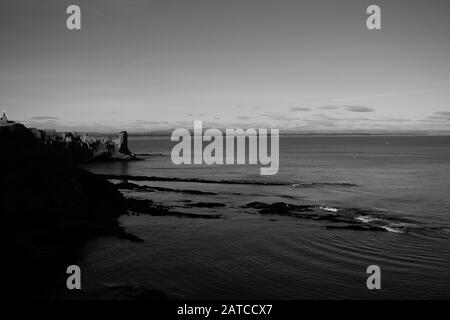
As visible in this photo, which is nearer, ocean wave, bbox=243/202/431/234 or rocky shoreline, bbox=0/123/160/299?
rocky shoreline, bbox=0/123/160/299

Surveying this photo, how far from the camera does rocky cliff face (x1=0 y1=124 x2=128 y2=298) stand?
694 inches

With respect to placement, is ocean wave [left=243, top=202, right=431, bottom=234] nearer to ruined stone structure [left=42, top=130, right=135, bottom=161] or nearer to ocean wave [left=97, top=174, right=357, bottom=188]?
ocean wave [left=97, top=174, right=357, bottom=188]

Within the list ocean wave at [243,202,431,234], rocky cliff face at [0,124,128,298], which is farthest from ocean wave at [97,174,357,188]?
rocky cliff face at [0,124,128,298]

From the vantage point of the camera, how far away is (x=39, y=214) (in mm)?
24891

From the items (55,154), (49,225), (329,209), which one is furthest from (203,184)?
(49,225)

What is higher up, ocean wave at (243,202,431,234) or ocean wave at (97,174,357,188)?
ocean wave at (97,174,357,188)

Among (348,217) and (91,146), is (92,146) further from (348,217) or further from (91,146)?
(348,217)

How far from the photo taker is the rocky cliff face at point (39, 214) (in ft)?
57.8

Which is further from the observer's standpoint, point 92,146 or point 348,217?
point 92,146

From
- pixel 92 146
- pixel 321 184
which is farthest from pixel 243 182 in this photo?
pixel 92 146

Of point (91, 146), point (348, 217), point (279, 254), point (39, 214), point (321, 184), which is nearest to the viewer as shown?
point (279, 254)

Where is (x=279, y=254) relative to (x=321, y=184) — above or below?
below

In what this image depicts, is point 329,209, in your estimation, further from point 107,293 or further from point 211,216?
point 107,293

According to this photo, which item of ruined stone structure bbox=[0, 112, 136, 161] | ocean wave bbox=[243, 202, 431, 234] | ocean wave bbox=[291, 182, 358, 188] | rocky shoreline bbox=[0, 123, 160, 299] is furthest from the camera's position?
ruined stone structure bbox=[0, 112, 136, 161]
